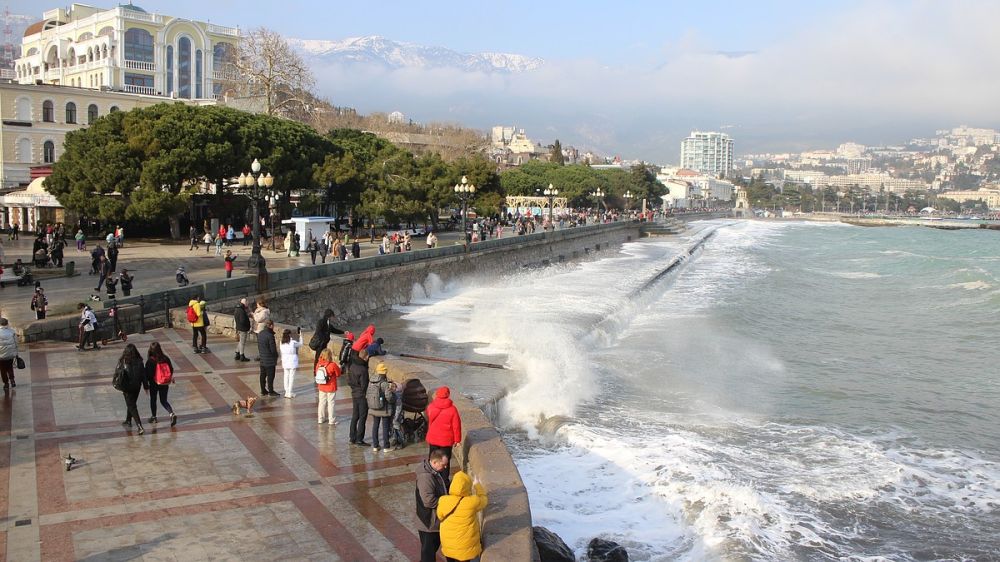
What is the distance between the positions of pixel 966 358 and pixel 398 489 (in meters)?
19.6

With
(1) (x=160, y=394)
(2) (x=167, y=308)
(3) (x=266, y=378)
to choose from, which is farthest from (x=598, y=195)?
(1) (x=160, y=394)

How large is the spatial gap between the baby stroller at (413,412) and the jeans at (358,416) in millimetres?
466

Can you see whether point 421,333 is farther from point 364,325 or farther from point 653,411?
point 653,411

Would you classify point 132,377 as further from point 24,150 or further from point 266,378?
point 24,150

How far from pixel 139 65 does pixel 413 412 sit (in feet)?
243

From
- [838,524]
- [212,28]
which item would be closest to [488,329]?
[838,524]

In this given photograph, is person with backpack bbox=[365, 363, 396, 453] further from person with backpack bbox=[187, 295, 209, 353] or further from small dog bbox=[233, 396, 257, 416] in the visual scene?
person with backpack bbox=[187, 295, 209, 353]

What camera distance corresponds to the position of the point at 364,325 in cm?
2531

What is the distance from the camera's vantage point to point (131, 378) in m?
9.30

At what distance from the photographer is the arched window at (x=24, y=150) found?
4731cm

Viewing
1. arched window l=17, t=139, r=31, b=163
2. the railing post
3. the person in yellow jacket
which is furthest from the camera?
arched window l=17, t=139, r=31, b=163

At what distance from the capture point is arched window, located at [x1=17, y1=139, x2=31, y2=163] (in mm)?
47312

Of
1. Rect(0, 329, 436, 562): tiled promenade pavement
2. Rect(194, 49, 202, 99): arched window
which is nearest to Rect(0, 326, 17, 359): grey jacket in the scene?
Rect(0, 329, 436, 562): tiled promenade pavement

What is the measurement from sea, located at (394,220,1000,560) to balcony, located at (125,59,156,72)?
53.7m
